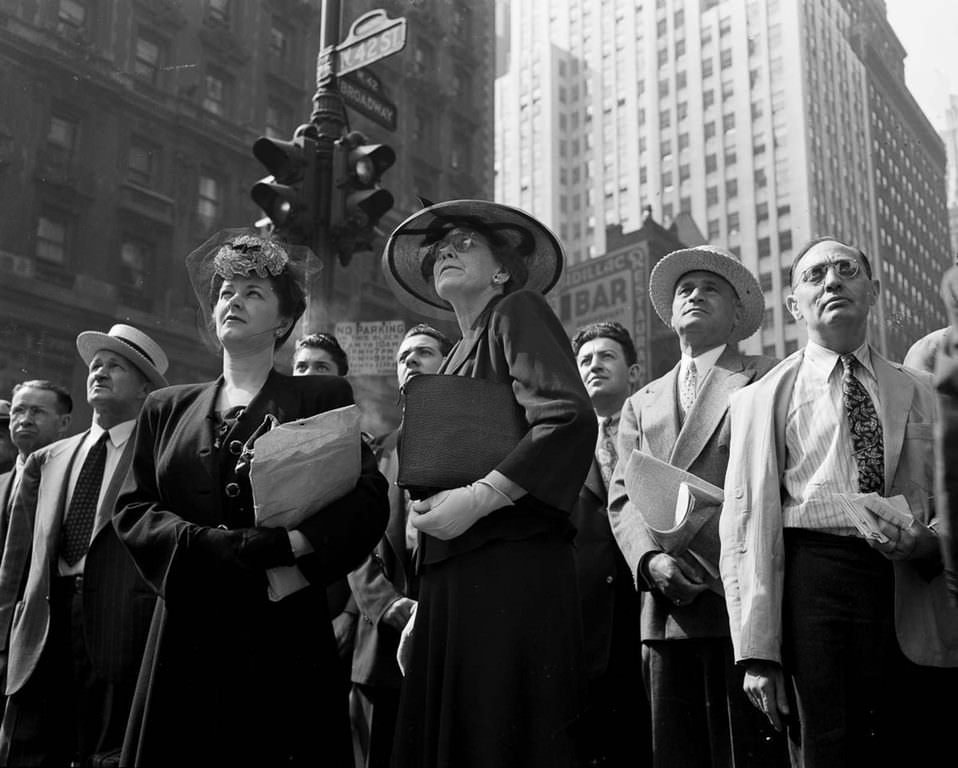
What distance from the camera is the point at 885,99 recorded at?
829cm

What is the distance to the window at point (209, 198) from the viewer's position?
2152 cm

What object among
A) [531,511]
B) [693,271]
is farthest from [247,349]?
[693,271]

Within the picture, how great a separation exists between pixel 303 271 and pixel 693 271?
5.15 feet

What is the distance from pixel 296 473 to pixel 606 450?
1.94m

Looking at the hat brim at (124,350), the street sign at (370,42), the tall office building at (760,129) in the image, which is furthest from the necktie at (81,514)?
the street sign at (370,42)

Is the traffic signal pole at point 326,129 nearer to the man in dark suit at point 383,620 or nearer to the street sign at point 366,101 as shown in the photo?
the street sign at point 366,101

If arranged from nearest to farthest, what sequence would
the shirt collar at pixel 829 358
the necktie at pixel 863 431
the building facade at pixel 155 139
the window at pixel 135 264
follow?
1. the necktie at pixel 863 431
2. the shirt collar at pixel 829 358
3. the building facade at pixel 155 139
4. the window at pixel 135 264

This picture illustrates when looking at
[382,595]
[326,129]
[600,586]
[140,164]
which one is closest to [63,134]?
[140,164]

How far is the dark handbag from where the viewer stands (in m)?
2.67

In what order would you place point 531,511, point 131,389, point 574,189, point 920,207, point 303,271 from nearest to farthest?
point 531,511, point 303,271, point 131,389, point 920,207, point 574,189

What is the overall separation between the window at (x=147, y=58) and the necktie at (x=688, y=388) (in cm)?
1954

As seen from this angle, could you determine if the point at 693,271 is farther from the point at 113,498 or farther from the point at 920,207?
the point at 920,207

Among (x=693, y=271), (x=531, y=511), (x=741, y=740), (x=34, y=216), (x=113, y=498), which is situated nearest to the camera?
(x=531, y=511)

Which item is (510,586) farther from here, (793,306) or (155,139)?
(155,139)
